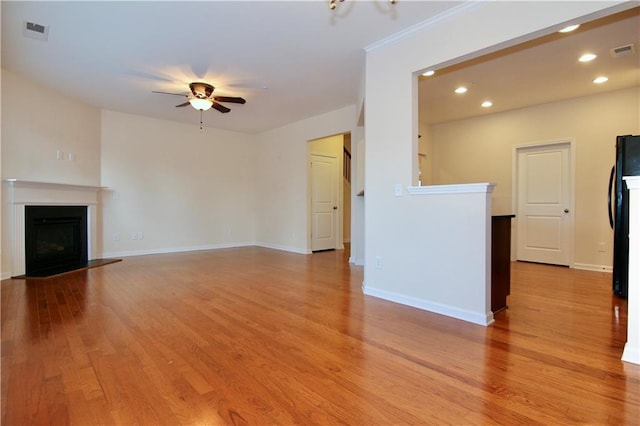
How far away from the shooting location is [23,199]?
424 cm

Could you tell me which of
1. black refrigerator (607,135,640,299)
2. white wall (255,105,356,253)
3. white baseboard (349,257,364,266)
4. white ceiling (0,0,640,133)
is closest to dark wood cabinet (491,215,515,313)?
black refrigerator (607,135,640,299)

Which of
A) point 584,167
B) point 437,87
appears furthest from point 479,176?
point 437,87

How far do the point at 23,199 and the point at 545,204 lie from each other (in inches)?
304

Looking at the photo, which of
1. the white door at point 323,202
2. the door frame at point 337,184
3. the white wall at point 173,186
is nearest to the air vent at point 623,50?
the door frame at point 337,184

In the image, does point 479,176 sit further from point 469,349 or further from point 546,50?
point 469,349

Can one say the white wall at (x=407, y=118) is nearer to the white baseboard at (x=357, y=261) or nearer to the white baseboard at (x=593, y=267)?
the white baseboard at (x=357, y=261)

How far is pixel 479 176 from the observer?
5.93 meters

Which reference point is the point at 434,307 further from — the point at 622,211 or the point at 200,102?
the point at 200,102

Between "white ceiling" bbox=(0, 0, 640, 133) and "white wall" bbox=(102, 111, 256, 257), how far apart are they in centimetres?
86

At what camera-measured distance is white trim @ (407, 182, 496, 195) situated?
2549mm

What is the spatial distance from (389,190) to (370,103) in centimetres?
96

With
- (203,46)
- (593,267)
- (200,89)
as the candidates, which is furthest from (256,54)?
(593,267)

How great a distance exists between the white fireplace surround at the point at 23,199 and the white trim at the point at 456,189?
16.1ft

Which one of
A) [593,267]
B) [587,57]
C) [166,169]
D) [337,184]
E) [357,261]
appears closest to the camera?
[587,57]
